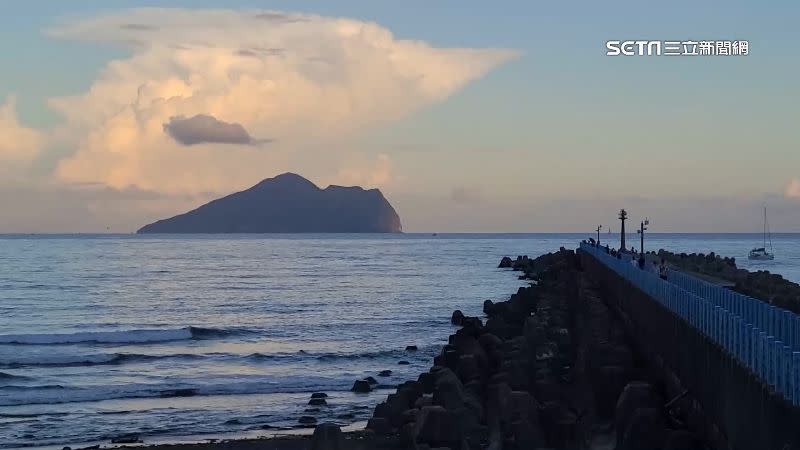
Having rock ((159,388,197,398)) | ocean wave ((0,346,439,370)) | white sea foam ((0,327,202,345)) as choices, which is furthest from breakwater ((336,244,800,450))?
white sea foam ((0,327,202,345))

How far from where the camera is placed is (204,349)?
3244 cm

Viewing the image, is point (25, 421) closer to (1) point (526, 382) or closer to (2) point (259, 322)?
(1) point (526, 382)

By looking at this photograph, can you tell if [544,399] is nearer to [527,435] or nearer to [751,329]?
[527,435]

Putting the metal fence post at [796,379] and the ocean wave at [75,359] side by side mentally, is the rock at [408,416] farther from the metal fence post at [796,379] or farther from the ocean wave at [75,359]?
the ocean wave at [75,359]

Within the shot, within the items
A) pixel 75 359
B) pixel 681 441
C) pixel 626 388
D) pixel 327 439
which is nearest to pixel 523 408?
pixel 626 388

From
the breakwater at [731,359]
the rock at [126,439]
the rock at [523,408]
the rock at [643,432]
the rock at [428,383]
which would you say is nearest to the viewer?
the breakwater at [731,359]

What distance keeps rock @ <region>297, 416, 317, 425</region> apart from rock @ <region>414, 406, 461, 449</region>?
7.91m

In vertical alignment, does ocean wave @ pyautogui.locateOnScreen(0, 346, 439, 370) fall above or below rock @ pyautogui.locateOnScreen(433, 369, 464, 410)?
below

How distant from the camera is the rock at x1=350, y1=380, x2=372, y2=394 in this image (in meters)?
23.1

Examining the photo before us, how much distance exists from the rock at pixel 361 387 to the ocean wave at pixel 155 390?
652mm

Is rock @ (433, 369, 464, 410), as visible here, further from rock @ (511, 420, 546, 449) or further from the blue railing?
the blue railing

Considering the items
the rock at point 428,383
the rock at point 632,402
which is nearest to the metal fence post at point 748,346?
the rock at point 632,402

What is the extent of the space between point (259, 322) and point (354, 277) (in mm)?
30520

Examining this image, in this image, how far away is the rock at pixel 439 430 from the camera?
458 inches
